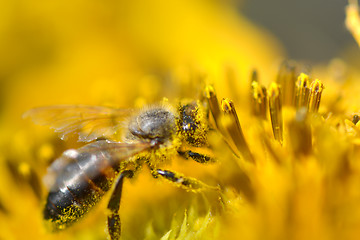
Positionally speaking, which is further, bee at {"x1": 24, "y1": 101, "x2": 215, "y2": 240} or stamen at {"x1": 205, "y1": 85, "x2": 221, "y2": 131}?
stamen at {"x1": 205, "y1": 85, "x2": 221, "y2": 131}

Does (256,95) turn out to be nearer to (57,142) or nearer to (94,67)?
(57,142)

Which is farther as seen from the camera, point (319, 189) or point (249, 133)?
point (249, 133)

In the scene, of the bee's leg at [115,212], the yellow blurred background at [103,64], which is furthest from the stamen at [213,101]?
the bee's leg at [115,212]

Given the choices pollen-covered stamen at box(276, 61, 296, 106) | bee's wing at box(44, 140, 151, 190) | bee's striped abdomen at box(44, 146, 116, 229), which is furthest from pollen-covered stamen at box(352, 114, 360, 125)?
bee's striped abdomen at box(44, 146, 116, 229)

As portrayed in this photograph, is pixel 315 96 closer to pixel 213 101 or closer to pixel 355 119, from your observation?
pixel 355 119

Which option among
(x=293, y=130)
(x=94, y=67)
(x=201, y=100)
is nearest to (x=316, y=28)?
(x=94, y=67)

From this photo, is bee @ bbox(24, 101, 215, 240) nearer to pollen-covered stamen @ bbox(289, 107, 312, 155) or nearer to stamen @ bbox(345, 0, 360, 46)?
pollen-covered stamen @ bbox(289, 107, 312, 155)
